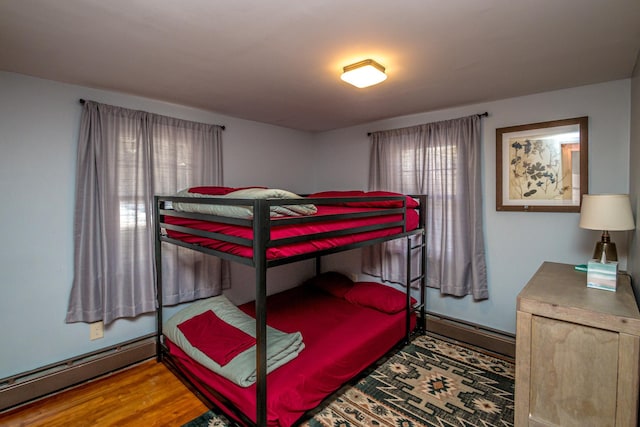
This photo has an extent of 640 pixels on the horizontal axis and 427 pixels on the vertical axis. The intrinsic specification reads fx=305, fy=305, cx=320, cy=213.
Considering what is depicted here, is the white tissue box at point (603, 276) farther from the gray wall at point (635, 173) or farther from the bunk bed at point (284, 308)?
the bunk bed at point (284, 308)

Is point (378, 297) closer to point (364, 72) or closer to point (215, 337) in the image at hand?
point (215, 337)

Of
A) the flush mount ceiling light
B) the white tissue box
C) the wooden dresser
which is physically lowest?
the wooden dresser

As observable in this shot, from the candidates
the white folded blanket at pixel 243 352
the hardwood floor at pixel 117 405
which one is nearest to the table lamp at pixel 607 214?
the white folded blanket at pixel 243 352

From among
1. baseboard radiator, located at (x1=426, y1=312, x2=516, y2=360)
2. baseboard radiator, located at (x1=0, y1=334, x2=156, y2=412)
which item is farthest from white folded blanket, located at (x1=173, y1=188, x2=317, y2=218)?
baseboard radiator, located at (x1=426, y1=312, x2=516, y2=360)

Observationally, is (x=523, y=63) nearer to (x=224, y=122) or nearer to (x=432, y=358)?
(x=432, y=358)

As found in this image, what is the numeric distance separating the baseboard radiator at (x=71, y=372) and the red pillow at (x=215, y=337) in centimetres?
59

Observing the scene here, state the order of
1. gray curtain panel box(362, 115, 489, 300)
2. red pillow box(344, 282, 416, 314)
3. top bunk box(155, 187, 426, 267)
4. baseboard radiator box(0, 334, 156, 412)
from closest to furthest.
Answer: top bunk box(155, 187, 426, 267)
baseboard radiator box(0, 334, 156, 412)
gray curtain panel box(362, 115, 489, 300)
red pillow box(344, 282, 416, 314)

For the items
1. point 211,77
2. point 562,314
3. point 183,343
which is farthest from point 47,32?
point 562,314

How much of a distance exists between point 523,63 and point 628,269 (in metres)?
1.75

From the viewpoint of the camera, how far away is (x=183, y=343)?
7.79 ft

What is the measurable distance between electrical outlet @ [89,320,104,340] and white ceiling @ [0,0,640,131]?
1.95m

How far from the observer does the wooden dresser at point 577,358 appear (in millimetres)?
1419

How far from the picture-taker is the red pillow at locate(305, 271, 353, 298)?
3608 millimetres

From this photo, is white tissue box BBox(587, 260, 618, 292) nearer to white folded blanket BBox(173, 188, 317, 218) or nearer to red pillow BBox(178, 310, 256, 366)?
white folded blanket BBox(173, 188, 317, 218)
